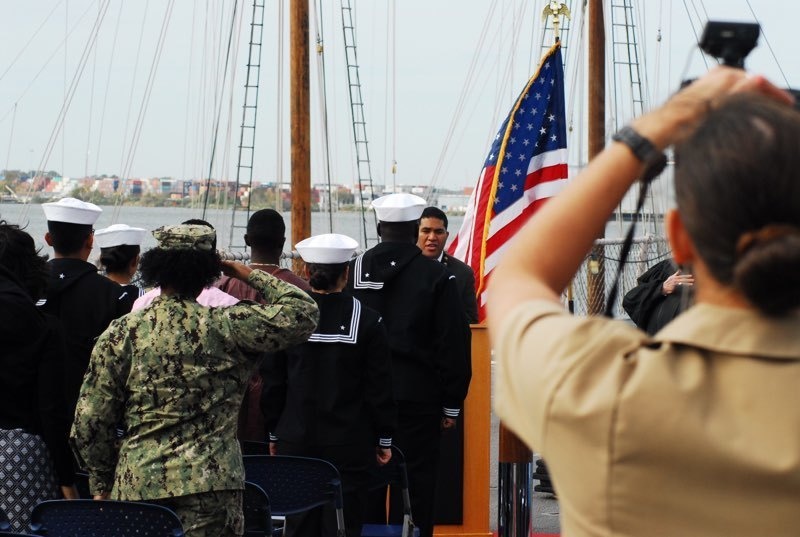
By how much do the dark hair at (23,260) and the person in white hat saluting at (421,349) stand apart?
2.20m

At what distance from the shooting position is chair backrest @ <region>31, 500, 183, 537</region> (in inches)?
159

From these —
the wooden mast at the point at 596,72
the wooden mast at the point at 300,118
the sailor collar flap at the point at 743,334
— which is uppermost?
the wooden mast at the point at 596,72

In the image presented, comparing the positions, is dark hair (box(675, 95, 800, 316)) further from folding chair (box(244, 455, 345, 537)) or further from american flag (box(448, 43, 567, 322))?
american flag (box(448, 43, 567, 322))

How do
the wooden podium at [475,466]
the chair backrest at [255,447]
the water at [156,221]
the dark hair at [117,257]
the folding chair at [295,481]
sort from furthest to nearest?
the water at [156,221]
the wooden podium at [475,466]
the dark hair at [117,257]
the chair backrest at [255,447]
the folding chair at [295,481]

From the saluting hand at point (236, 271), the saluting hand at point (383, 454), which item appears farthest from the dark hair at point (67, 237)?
the saluting hand at point (383, 454)

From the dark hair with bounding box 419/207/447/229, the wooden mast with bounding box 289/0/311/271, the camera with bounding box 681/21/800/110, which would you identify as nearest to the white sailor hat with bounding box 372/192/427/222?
the dark hair with bounding box 419/207/447/229

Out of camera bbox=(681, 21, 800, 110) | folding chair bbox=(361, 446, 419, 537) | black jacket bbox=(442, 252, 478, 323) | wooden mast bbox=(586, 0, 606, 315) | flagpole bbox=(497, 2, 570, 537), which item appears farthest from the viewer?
wooden mast bbox=(586, 0, 606, 315)

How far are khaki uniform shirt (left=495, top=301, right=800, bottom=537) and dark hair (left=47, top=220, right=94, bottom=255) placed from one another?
489cm

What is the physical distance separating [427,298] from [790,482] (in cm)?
537

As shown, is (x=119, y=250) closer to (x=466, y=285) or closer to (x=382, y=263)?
(x=382, y=263)

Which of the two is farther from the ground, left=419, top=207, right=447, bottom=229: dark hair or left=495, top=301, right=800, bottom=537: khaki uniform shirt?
left=419, top=207, right=447, bottom=229: dark hair

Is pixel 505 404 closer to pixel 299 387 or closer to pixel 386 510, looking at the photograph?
pixel 299 387

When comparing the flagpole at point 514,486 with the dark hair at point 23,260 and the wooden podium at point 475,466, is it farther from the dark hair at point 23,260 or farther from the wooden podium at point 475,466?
the wooden podium at point 475,466

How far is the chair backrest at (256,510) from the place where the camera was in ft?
16.0
